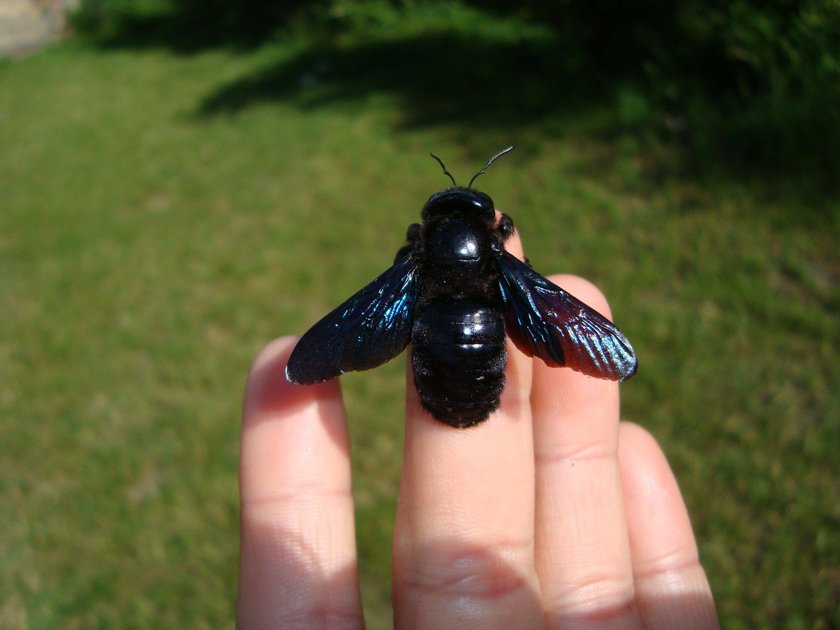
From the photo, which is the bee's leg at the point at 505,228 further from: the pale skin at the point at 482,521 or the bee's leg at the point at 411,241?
the bee's leg at the point at 411,241

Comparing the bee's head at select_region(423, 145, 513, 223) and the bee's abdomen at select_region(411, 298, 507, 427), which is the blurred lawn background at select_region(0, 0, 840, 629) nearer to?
the bee's head at select_region(423, 145, 513, 223)

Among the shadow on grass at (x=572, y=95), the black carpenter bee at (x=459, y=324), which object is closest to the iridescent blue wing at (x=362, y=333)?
the black carpenter bee at (x=459, y=324)

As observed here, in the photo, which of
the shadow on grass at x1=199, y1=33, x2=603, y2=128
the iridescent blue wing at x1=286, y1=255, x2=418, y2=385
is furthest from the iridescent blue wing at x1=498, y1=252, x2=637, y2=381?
the shadow on grass at x1=199, y1=33, x2=603, y2=128

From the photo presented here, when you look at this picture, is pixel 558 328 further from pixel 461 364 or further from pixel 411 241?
pixel 411 241

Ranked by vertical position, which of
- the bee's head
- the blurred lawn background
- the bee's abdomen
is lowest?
the blurred lawn background

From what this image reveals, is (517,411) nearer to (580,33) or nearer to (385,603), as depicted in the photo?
(385,603)

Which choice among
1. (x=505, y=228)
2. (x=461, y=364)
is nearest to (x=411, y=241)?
(x=505, y=228)

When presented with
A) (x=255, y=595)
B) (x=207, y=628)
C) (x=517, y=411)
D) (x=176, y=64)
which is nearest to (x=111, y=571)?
(x=207, y=628)
